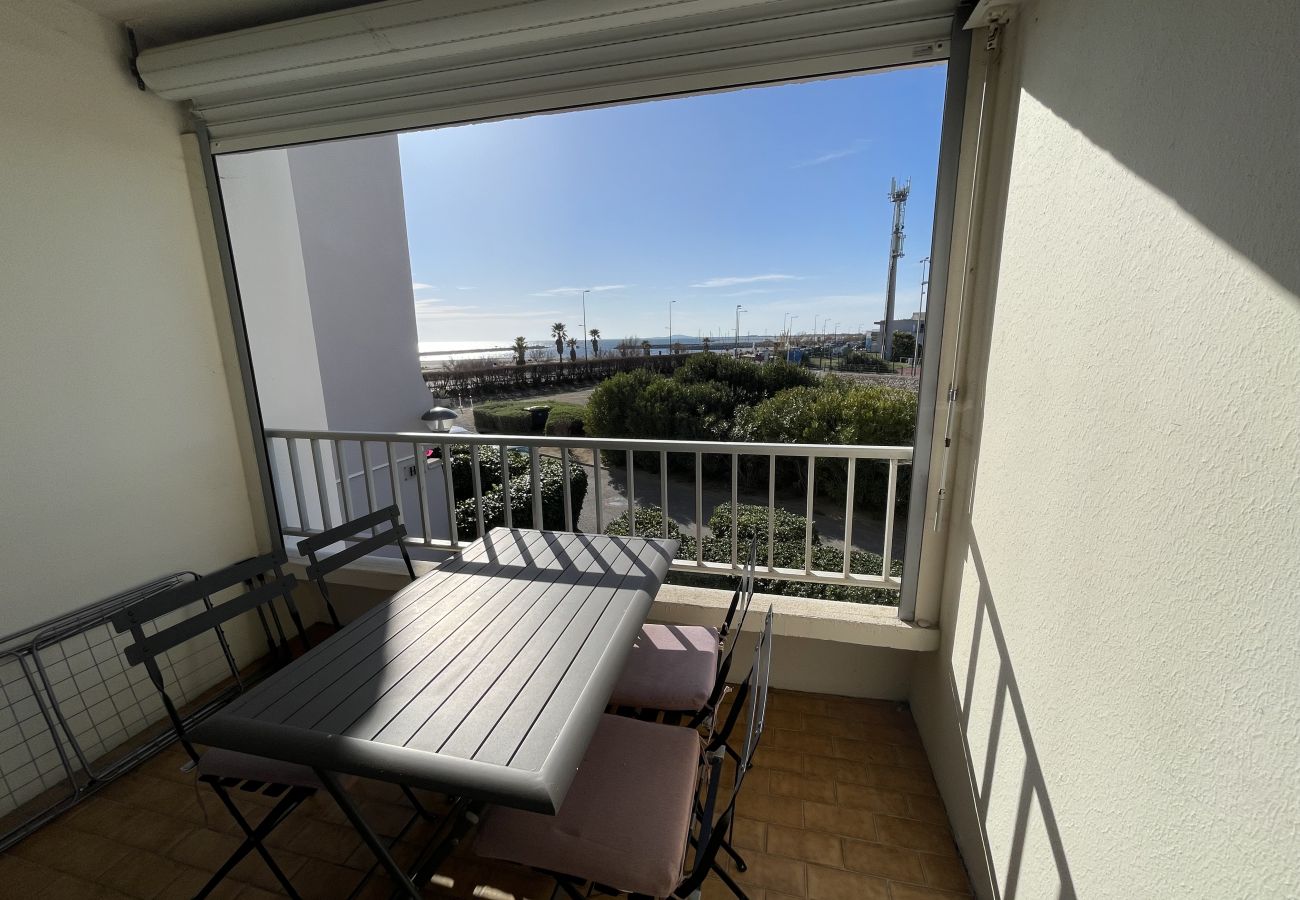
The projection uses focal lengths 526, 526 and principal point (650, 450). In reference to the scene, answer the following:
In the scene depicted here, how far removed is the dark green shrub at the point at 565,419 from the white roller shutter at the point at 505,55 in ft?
25.5

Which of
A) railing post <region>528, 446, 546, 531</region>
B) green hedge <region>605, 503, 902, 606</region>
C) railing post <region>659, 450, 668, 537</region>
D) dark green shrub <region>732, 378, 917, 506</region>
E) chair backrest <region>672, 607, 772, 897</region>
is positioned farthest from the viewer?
dark green shrub <region>732, 378, 917, 506</region>

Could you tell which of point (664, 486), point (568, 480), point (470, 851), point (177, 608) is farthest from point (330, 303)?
point (470, 851)

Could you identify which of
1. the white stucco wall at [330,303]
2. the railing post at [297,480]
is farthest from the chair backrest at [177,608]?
the railing post at [297,480]

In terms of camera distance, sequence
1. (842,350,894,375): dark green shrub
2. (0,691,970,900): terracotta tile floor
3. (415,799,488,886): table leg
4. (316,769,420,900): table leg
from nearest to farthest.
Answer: (316,769,420,900): table leg < (415,799,488,886): table leg < (0,691,970,900): terracotta tile floor < (842,350,894,375): dark green shrub

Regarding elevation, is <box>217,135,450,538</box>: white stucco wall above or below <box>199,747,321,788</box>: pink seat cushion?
above

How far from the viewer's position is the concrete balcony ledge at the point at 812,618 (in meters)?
2.31

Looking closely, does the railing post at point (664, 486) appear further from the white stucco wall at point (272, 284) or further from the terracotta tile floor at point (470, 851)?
the white stucco wall at point (272, 284)

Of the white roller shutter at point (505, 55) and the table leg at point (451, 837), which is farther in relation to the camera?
the white roller shutter at point (505, 55)

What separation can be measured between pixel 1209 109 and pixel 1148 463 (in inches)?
22.7

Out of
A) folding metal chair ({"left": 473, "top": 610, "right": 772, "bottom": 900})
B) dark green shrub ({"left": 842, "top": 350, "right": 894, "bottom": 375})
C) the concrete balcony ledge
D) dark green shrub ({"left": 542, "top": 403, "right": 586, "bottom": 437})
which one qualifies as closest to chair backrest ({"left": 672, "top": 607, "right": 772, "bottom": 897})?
folding metal chair ({"left": 473, "top": 610, "right": 772, "bottom": 900})

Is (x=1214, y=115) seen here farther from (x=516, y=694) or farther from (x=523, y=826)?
(x=523, y=826)

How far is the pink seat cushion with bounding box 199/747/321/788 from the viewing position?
1.56 metres

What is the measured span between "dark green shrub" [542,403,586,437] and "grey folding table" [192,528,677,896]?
8.42m

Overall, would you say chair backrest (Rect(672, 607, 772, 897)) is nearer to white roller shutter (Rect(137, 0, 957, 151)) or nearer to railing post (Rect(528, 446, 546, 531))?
railing post (Rect(528, 446, 546, 531))
